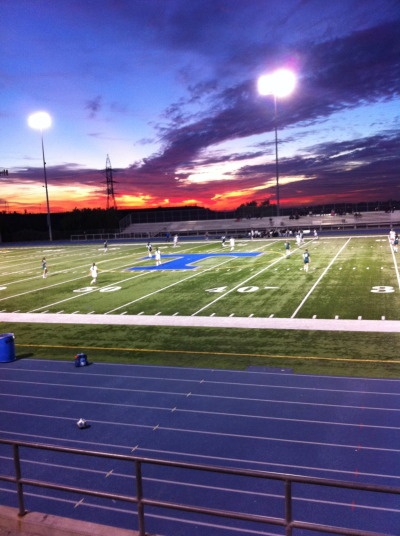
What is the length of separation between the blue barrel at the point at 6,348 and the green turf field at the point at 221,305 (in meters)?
0.72

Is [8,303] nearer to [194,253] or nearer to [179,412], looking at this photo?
[179,412]

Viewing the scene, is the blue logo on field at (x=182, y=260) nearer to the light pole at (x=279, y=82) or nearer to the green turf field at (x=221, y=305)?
the green turf field at (x=221, y=305)

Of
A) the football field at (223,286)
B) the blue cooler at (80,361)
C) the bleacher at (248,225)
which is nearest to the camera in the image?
the blue cooler at (80,361)

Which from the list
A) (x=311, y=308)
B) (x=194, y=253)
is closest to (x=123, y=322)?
(x=311, y=308)

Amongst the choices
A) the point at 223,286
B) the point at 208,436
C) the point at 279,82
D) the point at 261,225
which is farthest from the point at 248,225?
the point at 208,436

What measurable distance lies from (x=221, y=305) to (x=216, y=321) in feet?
8.44

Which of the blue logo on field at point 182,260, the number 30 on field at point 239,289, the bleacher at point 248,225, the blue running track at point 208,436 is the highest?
the bleacher at point 248,225

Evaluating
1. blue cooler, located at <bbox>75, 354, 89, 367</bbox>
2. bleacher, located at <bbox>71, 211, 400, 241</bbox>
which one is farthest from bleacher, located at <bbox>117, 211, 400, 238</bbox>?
blue cooler, located at <bbox>75, 354, 89, 367</bbox>

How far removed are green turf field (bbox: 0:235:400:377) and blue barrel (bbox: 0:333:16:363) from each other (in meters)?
0.72

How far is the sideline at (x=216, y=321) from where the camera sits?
14.8 metres

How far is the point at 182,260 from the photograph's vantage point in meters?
35.4

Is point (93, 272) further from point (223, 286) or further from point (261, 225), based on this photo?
point (261, 225)

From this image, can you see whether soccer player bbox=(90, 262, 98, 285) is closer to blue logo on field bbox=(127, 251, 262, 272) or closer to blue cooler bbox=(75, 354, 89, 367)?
blue logo on field bbox=(127, 251, 262, 272)

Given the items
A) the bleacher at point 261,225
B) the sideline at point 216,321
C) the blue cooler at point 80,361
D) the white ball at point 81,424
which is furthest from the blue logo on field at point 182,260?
the bleacher at point 261,225
